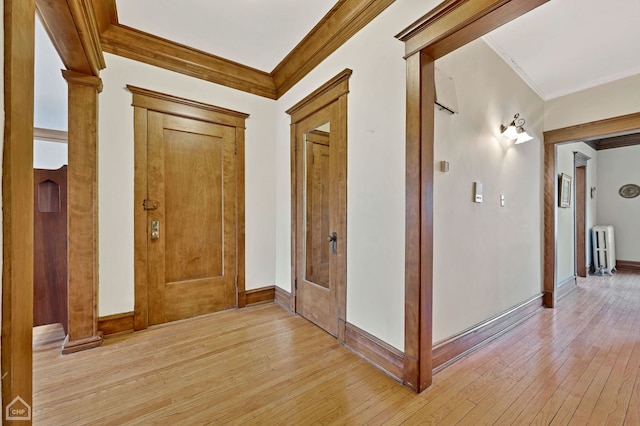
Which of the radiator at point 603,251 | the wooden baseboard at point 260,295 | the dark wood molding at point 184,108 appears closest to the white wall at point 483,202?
the wooden baseboard at point 260,295

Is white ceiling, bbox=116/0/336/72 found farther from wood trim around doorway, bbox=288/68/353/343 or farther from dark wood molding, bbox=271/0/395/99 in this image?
wood trim around doorway, bbox=288/68/353/343

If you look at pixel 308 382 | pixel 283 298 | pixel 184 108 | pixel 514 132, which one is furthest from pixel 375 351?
pixel 184 108

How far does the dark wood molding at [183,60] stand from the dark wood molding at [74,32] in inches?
9.5

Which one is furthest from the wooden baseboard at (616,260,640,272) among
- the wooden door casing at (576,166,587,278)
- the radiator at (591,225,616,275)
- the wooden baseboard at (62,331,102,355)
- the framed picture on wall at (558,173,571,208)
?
the wooden baseboard at (62,331,102,355)

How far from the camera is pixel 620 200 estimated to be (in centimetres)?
573

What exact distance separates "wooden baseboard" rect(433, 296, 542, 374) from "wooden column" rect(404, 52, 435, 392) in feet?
0.85

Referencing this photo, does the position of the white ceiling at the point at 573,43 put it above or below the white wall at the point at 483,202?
above

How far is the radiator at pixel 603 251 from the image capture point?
208 inches

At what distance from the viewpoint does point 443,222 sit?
2021 millimetres

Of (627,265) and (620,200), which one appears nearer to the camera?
(627,265)

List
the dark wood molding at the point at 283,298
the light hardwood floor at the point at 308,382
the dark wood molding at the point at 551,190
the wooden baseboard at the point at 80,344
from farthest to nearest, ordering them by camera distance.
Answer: the dark wood molding at the point at 551,190, the dark wood molding at the point at 283,298, the wooden baseboard at the point at 80,344, the light hardwood floor at the point at 308,382

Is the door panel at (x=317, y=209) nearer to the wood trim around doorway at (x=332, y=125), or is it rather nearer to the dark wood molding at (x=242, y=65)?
the wood trim around doorway at (x=332, y=125)

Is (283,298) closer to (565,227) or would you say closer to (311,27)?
(311,27)

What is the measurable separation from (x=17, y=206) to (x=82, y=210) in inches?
68.5
